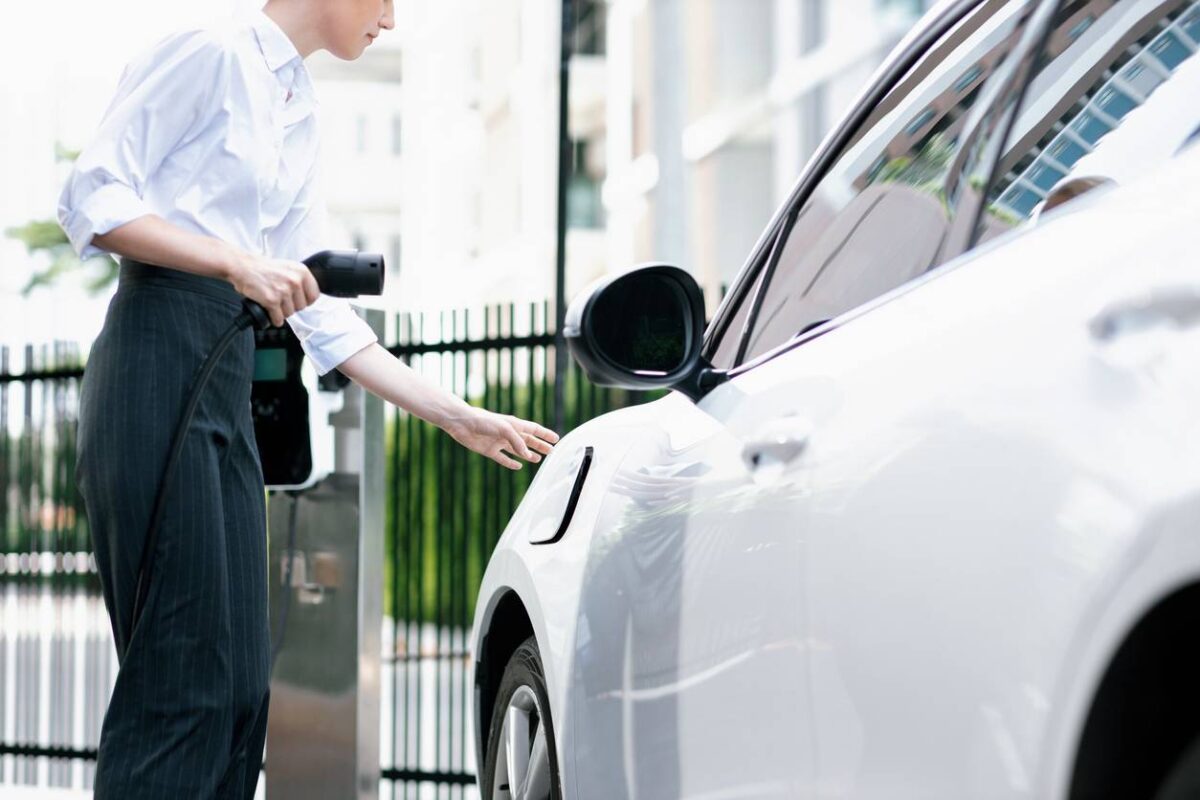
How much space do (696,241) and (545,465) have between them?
23712 mm

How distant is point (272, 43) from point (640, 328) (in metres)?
0.94

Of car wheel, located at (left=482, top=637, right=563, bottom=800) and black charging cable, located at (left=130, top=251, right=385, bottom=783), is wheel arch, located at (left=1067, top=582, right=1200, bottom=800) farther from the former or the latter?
black charging cable, located at (left=130, top=251, right=385, bottom=783)

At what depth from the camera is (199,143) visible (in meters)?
2.95

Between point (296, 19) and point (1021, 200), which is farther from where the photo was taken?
point (296, 19)

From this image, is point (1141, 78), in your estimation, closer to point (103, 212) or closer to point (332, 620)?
point (103, 212)

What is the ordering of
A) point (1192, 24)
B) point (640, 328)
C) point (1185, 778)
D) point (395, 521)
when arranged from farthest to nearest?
point (395, 521) < point (640, 328) < point (1192, 24) < point (1185, 778)

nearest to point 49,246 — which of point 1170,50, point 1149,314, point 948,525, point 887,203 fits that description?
point 887,203

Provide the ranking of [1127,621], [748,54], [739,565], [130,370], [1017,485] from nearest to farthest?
[1127,621], [1017,485], [739,565], [130,370], [748,54]

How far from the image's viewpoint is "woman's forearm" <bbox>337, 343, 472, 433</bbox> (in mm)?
3365

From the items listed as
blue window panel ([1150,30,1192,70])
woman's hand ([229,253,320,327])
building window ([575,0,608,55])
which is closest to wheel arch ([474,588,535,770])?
woman's hand ([229,253,320,327])

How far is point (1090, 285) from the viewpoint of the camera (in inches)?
63.0

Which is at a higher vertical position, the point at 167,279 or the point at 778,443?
the point at 167,279

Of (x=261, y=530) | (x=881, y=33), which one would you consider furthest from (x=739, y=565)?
(x=881, y=33)

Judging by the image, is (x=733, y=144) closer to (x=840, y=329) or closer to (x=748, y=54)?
(x=748, y=54)
